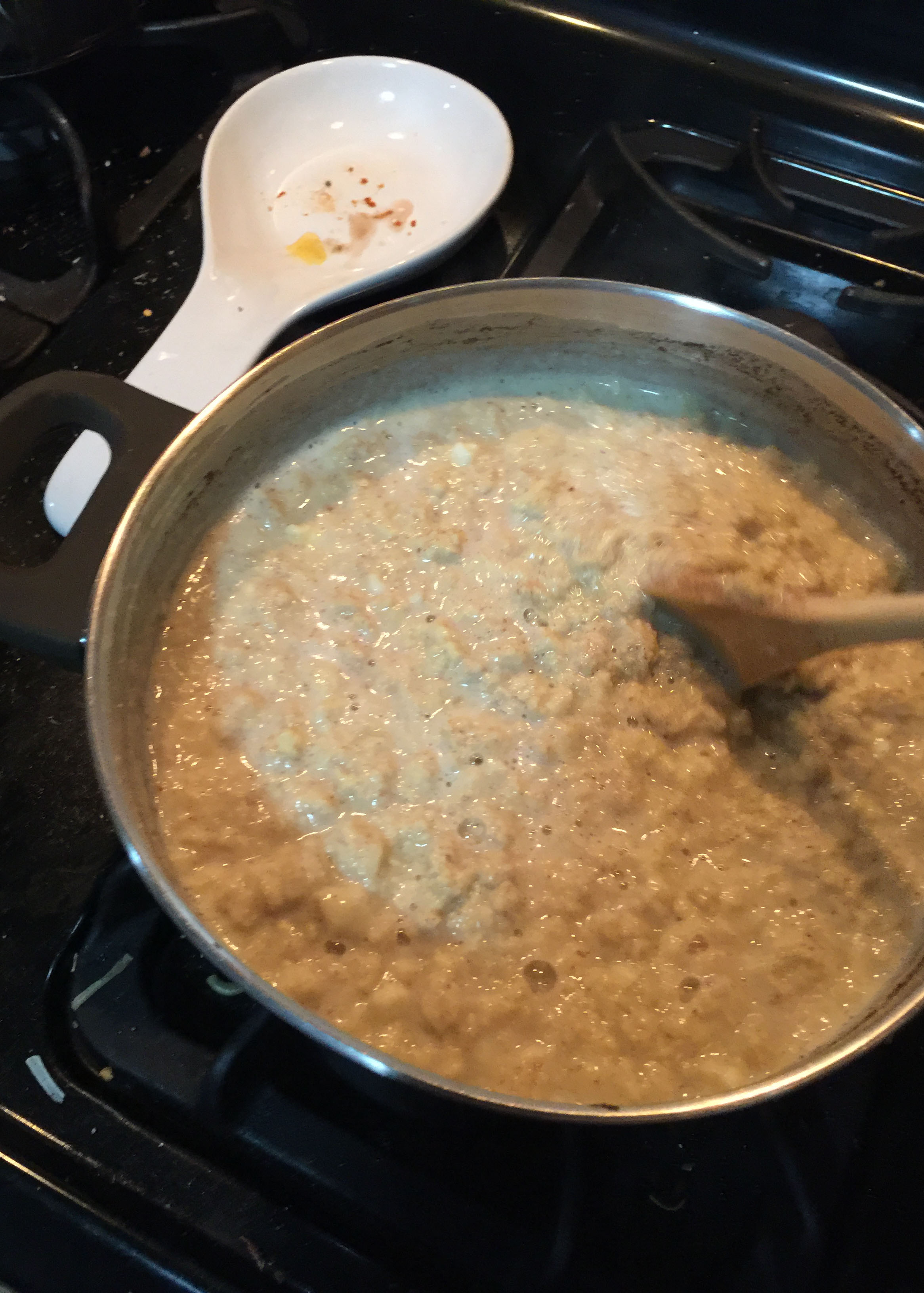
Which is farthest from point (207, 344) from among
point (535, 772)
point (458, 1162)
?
point (458, 1162)

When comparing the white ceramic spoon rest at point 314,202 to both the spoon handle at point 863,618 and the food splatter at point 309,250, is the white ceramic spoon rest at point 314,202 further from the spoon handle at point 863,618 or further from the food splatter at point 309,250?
the spoon handle at point 863,618

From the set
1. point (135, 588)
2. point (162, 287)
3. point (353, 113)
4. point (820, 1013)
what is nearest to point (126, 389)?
point (135, 588)

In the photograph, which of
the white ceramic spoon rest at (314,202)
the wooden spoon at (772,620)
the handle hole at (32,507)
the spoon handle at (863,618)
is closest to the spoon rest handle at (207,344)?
the white ceramic spoon rest at (314,202)

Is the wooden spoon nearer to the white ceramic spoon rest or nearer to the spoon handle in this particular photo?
the spoon handle

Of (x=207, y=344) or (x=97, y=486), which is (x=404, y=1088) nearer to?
(x=97, y=486)

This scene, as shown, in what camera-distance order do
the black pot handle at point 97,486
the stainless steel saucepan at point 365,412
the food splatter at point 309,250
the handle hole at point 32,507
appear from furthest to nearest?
the food splatter at point 309,250, the handle hole at point 32,507, the black pot handle at point 97,486, the stainless steel saucepan at point 365,412

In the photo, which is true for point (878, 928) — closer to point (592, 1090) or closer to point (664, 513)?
point (592, 1090)
